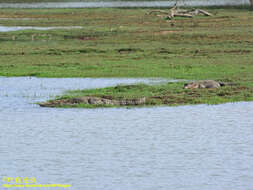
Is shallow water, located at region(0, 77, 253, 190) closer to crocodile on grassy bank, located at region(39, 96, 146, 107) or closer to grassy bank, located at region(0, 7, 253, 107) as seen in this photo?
crocodile on grassy bank, located at region(39, 96, 146, 107)

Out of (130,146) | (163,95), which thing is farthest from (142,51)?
(130,146)

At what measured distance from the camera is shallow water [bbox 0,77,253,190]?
11.3 metres

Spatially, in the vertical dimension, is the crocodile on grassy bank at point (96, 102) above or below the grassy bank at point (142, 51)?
below

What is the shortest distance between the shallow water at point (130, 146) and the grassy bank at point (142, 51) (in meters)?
2.67

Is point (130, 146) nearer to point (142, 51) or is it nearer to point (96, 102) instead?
point (96, 102)

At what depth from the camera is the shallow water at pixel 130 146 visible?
37.2ft

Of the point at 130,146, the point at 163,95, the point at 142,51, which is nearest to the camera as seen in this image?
the point at 130,146

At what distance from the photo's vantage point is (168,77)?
80.7ft

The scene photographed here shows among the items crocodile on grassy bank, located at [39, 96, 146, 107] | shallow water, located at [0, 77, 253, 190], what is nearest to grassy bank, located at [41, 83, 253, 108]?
crocodile on grassy bank, located at [39, 96, 146, 107]

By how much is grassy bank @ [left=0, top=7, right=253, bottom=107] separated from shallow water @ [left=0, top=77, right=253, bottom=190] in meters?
2.67

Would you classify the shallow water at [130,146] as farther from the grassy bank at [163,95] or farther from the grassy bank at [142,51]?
the grassy bank at [142,51]

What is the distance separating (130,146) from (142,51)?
1971 cm

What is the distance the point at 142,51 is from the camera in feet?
110

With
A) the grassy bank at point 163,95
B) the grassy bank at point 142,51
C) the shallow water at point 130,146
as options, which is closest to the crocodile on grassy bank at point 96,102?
the grassy bank at point 163,95
